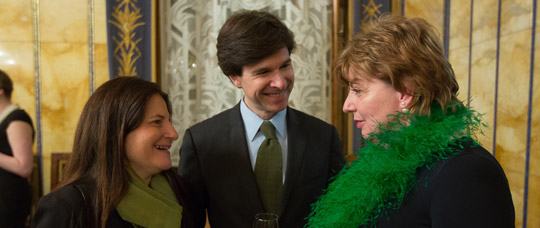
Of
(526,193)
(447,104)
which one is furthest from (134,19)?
(526,193)

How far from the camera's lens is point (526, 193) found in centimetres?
193

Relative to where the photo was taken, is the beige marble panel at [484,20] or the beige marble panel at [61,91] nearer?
the beige marble panel at [484,20]

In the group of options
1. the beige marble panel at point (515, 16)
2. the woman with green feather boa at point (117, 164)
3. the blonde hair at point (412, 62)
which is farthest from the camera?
the beige marble panel at point (515, 16)

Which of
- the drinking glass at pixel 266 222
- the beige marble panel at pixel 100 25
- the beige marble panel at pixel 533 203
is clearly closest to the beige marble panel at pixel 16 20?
the beige marble panel at pixel 100 25

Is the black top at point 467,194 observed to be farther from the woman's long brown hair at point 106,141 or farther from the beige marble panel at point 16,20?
the beige marble panel at point 16,20

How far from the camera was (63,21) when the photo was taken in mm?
2807

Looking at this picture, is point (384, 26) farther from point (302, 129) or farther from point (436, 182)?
point (302, 129)

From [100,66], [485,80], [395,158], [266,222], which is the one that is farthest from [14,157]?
[485,80]

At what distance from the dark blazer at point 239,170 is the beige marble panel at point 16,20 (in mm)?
2026

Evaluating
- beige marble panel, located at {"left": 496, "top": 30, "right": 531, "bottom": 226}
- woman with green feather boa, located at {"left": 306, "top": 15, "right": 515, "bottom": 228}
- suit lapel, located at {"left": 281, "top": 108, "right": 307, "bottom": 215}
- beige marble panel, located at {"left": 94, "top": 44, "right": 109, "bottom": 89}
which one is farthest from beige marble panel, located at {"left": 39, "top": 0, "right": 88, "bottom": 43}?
beige marble panel, located at {"left": 496, "top": 30, "right": 531, "bottom": 226}

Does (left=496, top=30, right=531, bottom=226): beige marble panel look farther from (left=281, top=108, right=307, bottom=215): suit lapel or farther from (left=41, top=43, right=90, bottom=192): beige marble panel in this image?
(left=41, top=43, right=90, bottom=192): beige marble panel

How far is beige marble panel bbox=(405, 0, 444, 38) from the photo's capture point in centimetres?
275

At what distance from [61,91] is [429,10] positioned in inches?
111

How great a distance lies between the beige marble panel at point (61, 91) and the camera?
2832mm
